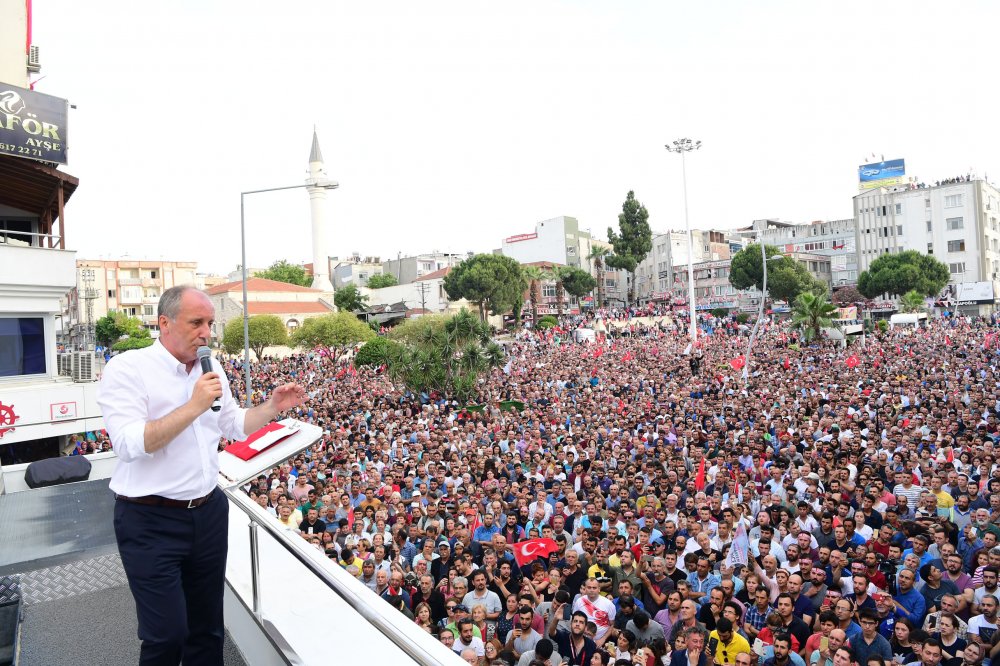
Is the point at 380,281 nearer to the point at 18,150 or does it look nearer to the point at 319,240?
the point at 319,240

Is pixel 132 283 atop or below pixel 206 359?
atop

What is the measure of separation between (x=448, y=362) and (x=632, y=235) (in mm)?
47771

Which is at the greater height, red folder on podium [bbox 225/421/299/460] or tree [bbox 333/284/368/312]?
tree [bbox 333/284/368/312]

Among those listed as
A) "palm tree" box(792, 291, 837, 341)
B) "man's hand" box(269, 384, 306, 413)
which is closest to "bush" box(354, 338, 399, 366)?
"palm tree" box(792, 291, 837, 341)

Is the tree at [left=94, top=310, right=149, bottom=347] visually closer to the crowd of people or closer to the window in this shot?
the window

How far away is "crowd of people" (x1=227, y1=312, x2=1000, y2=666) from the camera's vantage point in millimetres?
5273

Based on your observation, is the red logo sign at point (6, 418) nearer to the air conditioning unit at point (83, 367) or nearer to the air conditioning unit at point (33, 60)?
the air conditioning unit at point (83, 367)

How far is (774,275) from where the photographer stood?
62.7 meters

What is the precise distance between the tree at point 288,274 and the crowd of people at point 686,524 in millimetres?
69828

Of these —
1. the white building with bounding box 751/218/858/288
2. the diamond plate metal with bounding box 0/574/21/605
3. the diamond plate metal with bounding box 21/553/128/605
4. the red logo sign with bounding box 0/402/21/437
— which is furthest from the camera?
the white building with bounding box 751/218/858/288

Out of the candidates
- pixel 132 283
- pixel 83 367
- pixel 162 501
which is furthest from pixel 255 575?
pixel 132 283

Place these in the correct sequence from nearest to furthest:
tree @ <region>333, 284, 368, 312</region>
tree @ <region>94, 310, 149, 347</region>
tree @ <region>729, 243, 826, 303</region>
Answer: tree @ <region>94, 310, 149, 347</region> → tree @ <region>729, 243, 826, 303</region> → tree @ <region>333, 284, 368, 312</region>

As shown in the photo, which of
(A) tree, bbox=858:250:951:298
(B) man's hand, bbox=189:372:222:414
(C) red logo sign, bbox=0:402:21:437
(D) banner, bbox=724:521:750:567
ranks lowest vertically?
(D) banner, bbox=724:521:750:567

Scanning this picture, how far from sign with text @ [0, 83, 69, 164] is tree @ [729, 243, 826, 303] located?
56668 millimetres
